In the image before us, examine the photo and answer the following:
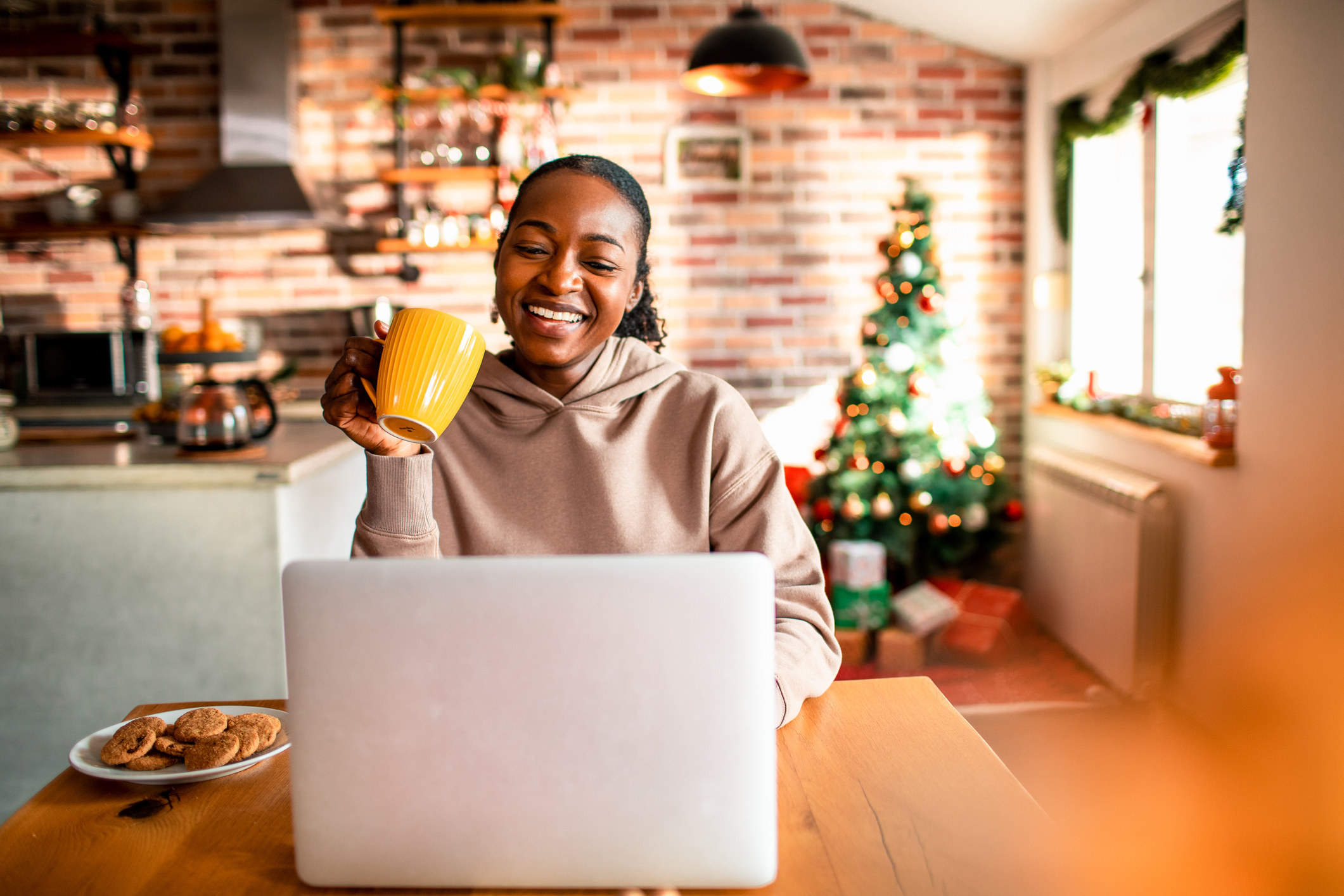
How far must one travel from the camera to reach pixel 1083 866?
2.23 feet

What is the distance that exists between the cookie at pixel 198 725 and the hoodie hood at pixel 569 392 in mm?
503

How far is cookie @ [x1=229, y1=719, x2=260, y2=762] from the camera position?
868 mm

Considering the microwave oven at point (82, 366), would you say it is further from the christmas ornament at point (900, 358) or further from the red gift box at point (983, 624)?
the red gift box at point (983, 624)

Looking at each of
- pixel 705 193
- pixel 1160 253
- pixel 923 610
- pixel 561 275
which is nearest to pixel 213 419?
pixel 561 275

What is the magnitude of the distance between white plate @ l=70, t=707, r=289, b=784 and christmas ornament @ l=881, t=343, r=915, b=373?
2909 mm

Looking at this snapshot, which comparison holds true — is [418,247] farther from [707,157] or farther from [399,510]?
[399,510]

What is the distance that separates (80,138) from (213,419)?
79.7 inches

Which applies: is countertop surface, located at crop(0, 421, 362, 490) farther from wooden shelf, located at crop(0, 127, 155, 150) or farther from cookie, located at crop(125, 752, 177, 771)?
wooden shelf, located at crop(0, 127, 155, 150)

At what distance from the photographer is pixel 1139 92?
10.2 feet

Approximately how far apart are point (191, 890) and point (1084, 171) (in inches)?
151

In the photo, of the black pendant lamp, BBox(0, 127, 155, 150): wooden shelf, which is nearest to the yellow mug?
the black pendant lamp

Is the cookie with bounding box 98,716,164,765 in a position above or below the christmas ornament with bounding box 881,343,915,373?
below

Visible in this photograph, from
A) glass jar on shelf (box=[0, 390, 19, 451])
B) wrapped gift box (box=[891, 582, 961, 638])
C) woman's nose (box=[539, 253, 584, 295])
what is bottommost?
wrapped gift box (box=[891, 582, 961, 638])

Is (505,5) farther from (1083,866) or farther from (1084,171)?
(1083,866)
